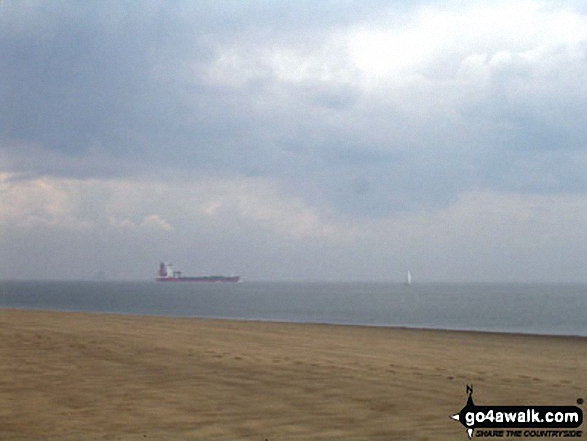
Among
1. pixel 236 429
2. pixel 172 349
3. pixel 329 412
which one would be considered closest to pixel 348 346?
pixel 172 349

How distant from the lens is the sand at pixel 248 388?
9.41 metres

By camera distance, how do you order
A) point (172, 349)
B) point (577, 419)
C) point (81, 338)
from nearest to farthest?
point (577, 419) < point (172, 349) < point (81, 338)

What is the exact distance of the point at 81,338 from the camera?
70.2 ft

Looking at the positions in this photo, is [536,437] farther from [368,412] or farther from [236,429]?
[236,429]

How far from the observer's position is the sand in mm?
9406

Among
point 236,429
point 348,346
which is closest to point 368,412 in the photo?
point 236,429

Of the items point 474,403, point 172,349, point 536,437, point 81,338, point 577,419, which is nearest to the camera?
point 536,437

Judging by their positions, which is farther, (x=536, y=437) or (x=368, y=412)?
(x=368, y=412)

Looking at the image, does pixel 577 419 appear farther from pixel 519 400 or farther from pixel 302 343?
pixel 302 343

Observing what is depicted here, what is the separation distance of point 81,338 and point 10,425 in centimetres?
1243

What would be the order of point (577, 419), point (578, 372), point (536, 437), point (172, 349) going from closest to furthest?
point (536, 437) → point (577, 419) → point (578, 372) → point (172, 349)

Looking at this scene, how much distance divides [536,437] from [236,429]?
4128 mm

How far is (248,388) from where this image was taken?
500 inches

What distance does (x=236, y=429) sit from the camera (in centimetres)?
932
